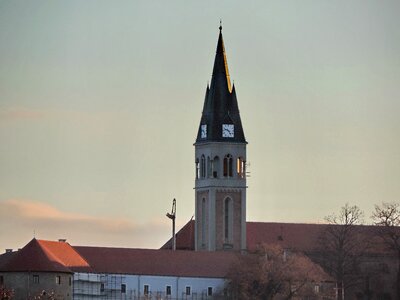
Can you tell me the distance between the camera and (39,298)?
190 metres

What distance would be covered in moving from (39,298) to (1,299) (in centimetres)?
1956

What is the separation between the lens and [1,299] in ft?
561

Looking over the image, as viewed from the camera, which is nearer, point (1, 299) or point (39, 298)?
point (1, 299)
